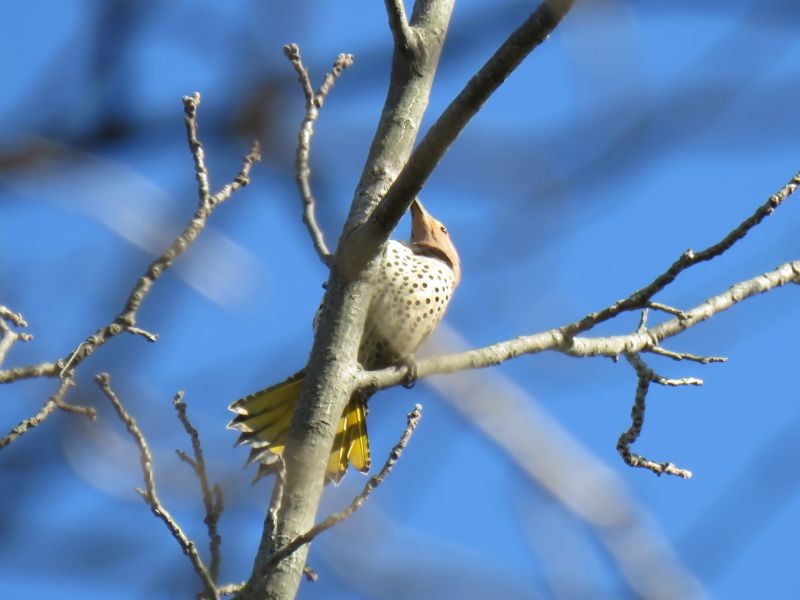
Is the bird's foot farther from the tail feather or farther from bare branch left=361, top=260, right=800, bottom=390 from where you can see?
the tail feather

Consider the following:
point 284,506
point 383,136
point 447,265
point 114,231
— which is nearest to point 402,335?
point 447,265

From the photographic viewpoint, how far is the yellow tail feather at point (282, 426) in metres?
4.48

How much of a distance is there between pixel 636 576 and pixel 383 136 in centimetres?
200

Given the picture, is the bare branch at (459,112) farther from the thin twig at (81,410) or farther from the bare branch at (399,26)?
the thin twig at (81,410)

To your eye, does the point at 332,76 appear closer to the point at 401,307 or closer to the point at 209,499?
the point at 401,307

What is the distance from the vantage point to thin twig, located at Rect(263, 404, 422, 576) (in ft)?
8.29

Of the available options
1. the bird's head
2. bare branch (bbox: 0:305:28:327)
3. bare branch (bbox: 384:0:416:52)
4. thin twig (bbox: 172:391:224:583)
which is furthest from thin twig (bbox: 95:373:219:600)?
the bird's head

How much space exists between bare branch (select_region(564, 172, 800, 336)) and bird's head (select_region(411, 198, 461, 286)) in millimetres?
2049

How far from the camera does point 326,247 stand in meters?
3.66

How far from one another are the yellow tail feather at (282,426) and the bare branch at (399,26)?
152 centimetres

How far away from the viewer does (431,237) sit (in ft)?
18.3

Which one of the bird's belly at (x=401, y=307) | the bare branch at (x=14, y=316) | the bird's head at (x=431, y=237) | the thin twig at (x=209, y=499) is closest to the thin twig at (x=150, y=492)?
the thin twig at (x=209, y=499)

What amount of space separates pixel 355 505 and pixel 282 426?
2.04m

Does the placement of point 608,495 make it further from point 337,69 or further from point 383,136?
point 337,69
